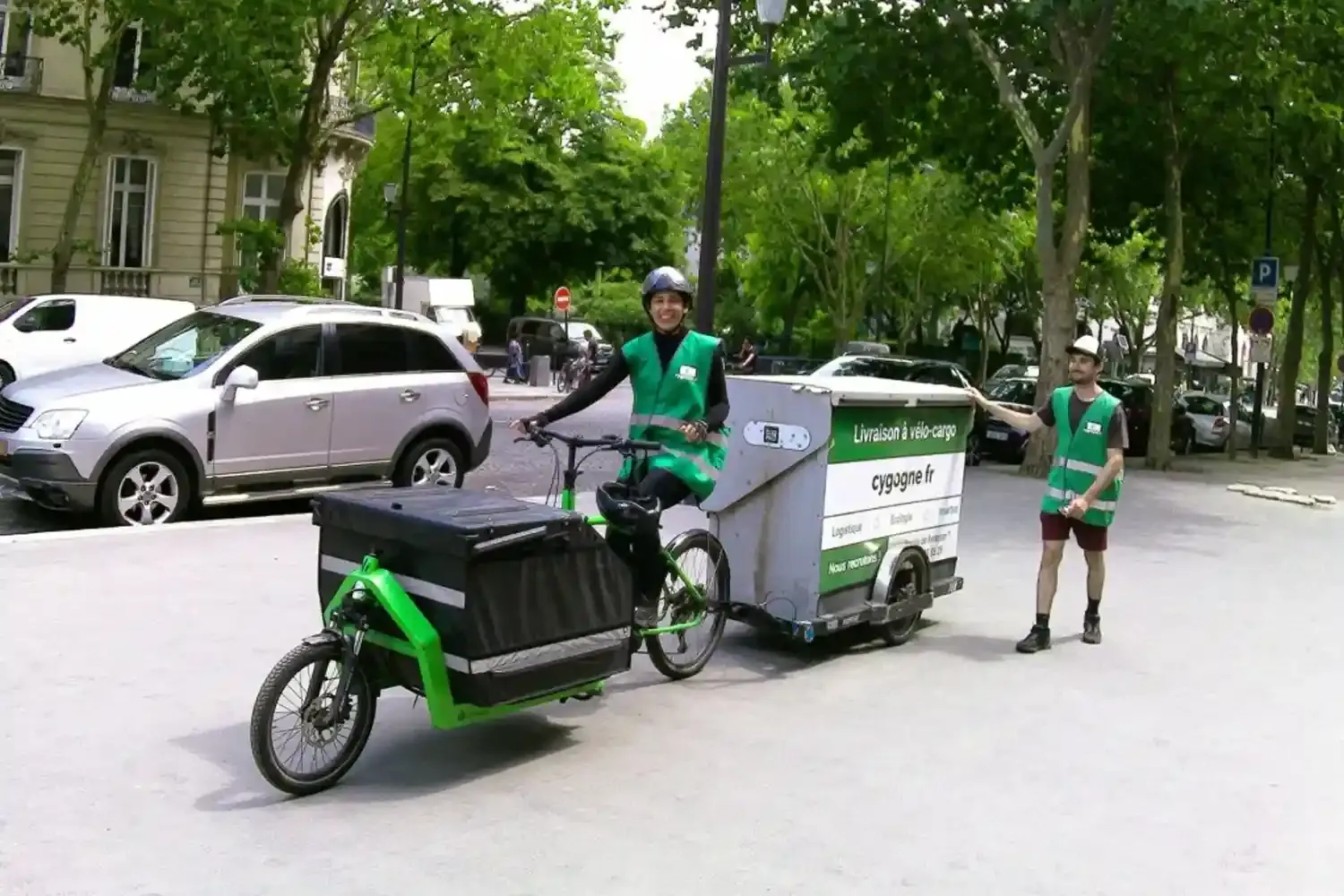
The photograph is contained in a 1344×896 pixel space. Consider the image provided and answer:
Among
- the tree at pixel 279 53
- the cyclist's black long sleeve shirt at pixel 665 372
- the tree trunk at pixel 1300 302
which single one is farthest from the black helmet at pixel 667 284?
the tree trunk at pixel 1300 302

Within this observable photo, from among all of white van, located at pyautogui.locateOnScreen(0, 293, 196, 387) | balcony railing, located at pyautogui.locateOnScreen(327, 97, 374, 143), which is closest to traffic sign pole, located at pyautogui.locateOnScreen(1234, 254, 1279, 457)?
white van, located at pyautogui.locateOnScreen(0, 293, 196, 387)

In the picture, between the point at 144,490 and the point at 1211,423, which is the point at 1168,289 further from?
the point at 144,490

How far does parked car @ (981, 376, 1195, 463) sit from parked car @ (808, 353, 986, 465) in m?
0.46

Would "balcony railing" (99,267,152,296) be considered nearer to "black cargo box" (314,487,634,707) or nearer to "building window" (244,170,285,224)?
"building window" (244,170,285,224)

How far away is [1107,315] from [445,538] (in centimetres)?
5419

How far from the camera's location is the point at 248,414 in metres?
11.1

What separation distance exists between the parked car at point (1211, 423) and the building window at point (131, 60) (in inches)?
940

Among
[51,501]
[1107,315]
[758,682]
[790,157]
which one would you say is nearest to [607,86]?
[790,157]

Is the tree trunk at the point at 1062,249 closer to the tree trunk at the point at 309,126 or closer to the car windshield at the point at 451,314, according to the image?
the tree trunk at the point at 309,126

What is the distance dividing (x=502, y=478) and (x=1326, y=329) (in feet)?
79.2

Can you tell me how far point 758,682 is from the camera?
23.9ft

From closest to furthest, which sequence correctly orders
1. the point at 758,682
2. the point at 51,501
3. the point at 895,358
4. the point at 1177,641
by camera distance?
the point at 758,682, the point at 1177,641, the point at 51,501, the point at 895,358

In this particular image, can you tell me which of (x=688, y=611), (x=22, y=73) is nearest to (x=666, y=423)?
(x=688, y=611)

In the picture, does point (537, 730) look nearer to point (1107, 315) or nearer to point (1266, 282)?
point (1266, 282)
